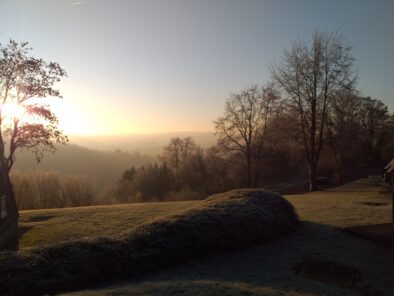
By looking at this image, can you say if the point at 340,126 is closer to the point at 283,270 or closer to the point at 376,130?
the point at 376,130

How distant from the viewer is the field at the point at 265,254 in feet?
29.8

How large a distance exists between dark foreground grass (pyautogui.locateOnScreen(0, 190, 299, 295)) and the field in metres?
0.45

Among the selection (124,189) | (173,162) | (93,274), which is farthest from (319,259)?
(173,162)

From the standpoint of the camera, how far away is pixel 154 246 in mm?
11727

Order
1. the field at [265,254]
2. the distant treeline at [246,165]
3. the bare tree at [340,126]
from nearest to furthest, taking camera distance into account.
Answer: the field at [265,254] → the bare tree at [340,126] → the distant treeline at [246,165]

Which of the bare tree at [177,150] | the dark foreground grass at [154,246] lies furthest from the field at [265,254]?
the bare tree at [177,150]

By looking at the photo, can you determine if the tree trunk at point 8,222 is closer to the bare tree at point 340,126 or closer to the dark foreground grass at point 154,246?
the dark foreground grass at point 154,246

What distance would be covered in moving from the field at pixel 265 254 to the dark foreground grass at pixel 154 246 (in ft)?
1.47

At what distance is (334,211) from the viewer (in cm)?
2056

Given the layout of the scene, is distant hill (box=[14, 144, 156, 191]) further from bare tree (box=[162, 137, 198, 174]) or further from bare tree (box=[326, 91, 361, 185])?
bare tree (box=[326, 91, 361, 185])

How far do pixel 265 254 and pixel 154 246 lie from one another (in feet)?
12.8

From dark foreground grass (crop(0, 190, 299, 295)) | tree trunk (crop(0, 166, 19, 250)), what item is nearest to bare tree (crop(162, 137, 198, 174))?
tree trunk (crop(0, 166, 19, 250))

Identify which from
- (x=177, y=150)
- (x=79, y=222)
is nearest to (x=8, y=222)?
(x=79, y=222)

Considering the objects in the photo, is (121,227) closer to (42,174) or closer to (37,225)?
(37,225)
